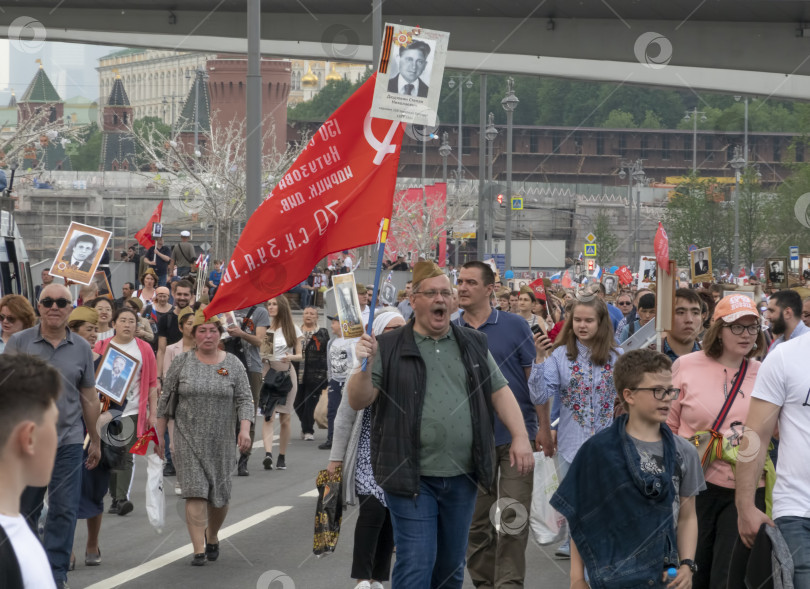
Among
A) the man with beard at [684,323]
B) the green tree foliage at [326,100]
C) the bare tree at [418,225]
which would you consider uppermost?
the green tree foliage at [326,100]

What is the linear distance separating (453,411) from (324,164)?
2147 mm

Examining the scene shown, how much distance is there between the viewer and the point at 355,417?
22.6ft

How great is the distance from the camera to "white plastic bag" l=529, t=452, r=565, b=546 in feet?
25.3

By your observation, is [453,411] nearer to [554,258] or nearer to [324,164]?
[324,164]

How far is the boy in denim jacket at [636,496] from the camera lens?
488 cm

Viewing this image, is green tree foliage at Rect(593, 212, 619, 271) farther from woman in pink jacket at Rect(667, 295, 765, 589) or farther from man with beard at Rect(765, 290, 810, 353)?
woman in pink jacket at Rect(667, 295, 765, 589)

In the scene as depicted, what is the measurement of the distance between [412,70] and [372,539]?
247 cm

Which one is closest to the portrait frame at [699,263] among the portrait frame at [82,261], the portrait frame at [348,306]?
the portrait frame at [82,261]

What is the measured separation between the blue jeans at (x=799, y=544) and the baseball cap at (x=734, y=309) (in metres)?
1.40

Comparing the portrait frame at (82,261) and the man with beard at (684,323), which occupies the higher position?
the portrait frame at (82,261)

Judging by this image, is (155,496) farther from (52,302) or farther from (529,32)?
(529,32)

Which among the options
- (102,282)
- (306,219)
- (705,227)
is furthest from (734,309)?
(705,227)

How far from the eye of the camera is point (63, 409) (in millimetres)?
7578

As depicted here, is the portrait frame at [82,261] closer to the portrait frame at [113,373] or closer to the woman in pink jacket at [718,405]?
the portrait frame at [113,373]
